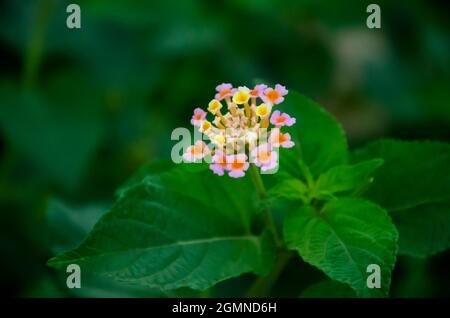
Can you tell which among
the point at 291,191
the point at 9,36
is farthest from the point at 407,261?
the point at 9,36

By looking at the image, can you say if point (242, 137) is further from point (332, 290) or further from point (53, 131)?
point (53, 131)

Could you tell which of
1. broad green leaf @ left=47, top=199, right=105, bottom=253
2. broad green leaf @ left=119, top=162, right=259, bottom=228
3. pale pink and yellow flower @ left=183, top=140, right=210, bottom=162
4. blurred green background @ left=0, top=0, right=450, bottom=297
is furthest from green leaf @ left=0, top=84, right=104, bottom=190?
pale pink and yellow flower @ left=183, top=140, right=210, bottom=162

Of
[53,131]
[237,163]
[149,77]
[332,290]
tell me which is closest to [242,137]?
[237,163]

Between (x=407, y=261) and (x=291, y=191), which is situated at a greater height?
(x=291, y=191)

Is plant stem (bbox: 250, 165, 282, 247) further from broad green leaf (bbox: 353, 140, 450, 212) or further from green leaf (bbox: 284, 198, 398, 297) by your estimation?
broad green leaf (bbox: 353, 140, 450, 212)

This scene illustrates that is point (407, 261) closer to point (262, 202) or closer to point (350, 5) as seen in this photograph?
point (262, 202)

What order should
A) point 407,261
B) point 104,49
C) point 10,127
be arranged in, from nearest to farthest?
1. point 407,261
2. point 10,127
3. point 104,49
